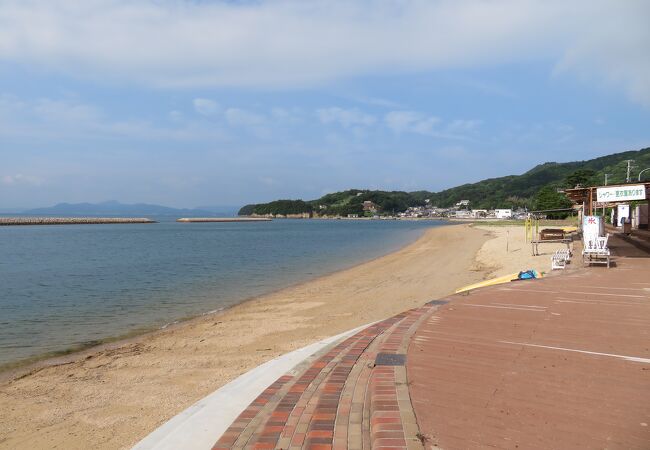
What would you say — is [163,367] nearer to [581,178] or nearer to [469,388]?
[469,388]

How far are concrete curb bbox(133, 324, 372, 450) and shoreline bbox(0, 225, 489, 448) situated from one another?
1.59m

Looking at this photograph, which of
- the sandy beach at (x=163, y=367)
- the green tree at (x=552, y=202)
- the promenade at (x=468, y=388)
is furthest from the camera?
the green tree at (x=552, y=202)

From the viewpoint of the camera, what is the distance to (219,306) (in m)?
14.8

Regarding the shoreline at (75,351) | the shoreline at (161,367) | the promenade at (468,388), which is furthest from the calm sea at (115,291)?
the promenade at (468,388)

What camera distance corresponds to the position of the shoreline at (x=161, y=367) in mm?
5909

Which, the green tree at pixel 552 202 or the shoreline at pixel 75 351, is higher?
the green tree at pixel 552 202

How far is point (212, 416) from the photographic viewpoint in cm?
405

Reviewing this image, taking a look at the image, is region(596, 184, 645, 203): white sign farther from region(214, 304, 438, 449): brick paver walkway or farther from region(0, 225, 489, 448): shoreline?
region(214, 304, 438, 449): brick paver walkway

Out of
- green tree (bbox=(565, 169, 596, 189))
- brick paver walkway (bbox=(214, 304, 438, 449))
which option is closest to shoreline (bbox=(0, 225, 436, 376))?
brick paver walkway (bbox=(214, 304, 438, 449))

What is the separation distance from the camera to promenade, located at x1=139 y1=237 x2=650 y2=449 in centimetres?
308

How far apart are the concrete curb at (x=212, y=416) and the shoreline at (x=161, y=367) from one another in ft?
5.22

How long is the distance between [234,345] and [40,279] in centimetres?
1754

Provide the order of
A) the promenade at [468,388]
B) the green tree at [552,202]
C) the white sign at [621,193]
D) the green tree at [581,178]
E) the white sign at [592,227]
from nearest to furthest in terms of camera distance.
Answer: the promenade at [468,388] < the white sign at [592,227] < the white sign at [621,193] < the green tree at [581,178] < the green tree at [552,202]

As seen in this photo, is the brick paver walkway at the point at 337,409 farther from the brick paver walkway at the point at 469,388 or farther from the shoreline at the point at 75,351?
the shoreline at the point at 75,351
